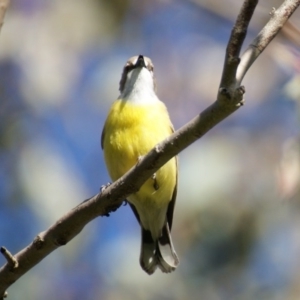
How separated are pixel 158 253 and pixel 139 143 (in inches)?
34.1

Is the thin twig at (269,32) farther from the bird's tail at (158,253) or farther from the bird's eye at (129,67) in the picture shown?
the bird's eye at (129,67)

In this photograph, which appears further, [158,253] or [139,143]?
[158,253]

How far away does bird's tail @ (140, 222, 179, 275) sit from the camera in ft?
13.6

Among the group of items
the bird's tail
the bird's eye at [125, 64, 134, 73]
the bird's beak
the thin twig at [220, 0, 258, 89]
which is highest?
the bird's eye at [125, 64, 134, 73]

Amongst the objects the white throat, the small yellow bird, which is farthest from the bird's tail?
the white throat

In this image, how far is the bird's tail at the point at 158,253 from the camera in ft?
13.6

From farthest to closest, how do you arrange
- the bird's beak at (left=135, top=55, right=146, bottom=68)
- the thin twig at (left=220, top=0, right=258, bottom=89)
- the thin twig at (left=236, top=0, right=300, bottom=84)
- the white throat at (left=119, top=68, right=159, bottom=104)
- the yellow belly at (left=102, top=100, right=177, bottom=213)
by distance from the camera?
1. the bird's beak at (left=135, top=55, right=146, bottom=68)
2. the white throat at (left=119, top=68, right=159, bottom=104)
3. the yellow belly at (left=102, top=100, right=177, bottom=213)
4. the thin twig at (left=236, top=0, right=300, bottom=84)
5. the thin twig at (left=220, top=0, right=258, bottom=89)

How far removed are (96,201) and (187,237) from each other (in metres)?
2.51

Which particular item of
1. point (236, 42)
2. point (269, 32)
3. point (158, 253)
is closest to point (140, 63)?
point (158, 253)

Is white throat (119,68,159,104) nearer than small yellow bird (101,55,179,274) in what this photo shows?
No

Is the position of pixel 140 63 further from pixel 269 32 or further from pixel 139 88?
pixel 269 32

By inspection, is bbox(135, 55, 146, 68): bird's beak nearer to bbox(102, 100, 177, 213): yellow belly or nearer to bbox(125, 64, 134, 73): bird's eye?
bbox(125, 64, 134, 73): bird's eye

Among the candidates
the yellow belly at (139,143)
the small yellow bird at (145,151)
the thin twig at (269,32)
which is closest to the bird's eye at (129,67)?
the small yellow bird at (145,151)

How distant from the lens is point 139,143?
3699 mm
